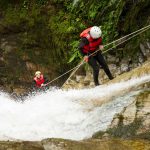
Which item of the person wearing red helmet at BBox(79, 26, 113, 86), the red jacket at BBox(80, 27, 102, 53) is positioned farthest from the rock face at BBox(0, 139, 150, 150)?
the red jacket at BBox(80, 27, 102, 53)

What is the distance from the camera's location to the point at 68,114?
10008 millimetres

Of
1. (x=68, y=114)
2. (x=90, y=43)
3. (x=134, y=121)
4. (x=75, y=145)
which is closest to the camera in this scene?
(x=75, y=145)

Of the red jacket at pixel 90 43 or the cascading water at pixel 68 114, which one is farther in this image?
the red jacket at pixel 90 43

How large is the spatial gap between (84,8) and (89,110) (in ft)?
29.5

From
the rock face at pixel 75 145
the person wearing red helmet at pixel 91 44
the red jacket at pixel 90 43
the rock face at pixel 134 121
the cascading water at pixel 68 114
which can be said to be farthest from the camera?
the red jacket at pixel 90 43

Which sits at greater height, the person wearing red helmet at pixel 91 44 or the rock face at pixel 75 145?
the person wearing red helmet at pixel 91 44

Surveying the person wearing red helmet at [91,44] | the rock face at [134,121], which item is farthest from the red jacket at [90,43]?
the rock face at [134,121]

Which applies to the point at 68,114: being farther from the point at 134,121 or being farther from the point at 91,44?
the point at 91,44

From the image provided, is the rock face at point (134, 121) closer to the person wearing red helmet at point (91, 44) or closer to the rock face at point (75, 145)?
the rock face at point (75, 145)

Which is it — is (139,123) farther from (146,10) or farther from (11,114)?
(146,10)

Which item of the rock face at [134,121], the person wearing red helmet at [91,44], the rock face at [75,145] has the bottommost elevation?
the rock face at [75,145]

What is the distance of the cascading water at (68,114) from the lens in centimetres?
894

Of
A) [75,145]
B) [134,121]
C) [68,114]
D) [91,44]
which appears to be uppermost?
[91,44]

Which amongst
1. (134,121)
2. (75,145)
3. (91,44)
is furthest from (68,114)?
(75,145)
